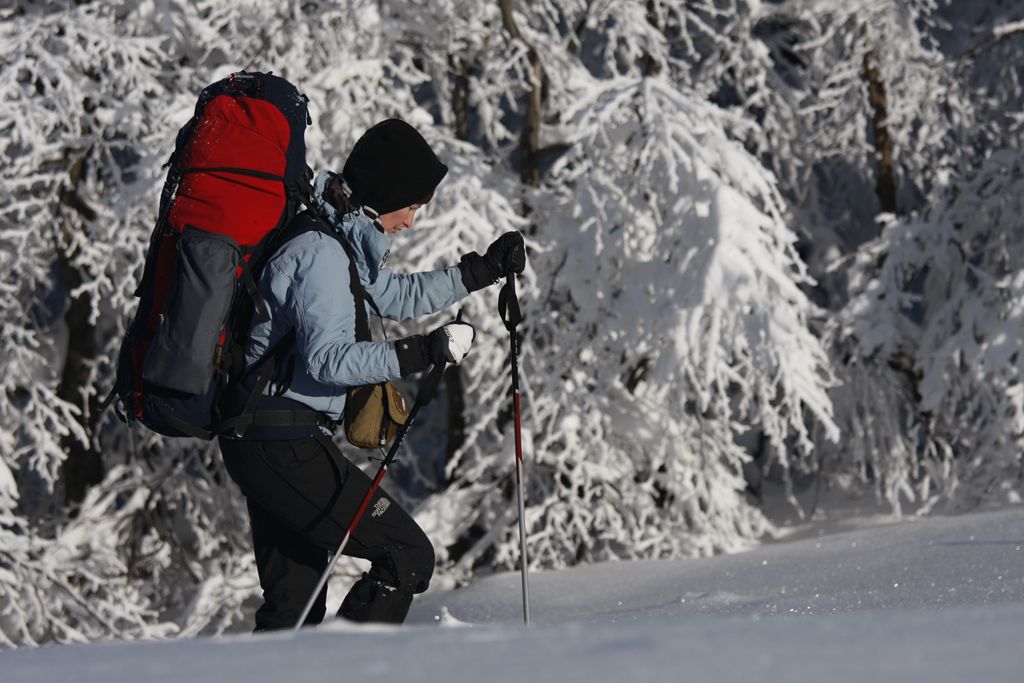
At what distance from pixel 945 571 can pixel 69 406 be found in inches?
229

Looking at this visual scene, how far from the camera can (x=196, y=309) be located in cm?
314

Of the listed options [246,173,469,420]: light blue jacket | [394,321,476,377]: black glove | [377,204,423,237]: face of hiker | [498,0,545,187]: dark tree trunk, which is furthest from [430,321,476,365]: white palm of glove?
[498,0,545,187]: dark tree trunk

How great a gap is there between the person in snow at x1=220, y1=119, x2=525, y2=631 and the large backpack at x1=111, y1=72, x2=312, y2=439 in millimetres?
75

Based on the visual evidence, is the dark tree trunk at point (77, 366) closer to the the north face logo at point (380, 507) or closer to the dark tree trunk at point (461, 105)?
the dark tree trunk at point (461, 105)

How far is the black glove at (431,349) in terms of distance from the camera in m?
3.22

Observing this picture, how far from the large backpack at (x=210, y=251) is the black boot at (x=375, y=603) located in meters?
0.60

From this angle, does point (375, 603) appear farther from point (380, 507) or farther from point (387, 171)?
point (387, 171)

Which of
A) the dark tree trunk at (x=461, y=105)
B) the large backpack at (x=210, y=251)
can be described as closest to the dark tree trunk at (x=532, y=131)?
the dark tree trunk at (x=461, y=105)

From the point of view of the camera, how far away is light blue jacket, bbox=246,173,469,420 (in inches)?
123

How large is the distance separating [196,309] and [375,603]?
0.92m

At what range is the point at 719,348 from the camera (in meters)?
6.95

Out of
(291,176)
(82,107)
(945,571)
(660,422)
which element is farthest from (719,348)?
(82,107)

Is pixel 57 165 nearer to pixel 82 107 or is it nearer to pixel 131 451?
pixel 82 107

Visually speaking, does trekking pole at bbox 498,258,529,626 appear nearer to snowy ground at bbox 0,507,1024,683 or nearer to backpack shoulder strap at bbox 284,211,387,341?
backpack shoulder strap at bbox 284,211,387,341
